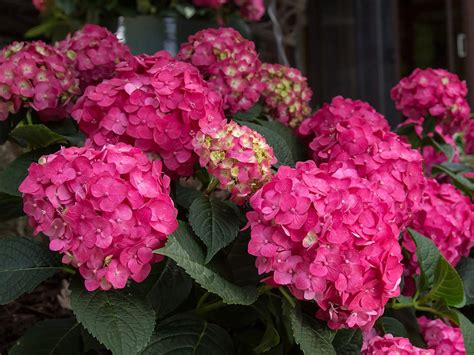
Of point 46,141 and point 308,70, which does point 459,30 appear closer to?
point 308,70

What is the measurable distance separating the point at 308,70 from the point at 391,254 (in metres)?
3.31

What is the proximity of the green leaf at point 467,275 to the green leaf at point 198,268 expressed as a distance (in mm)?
387

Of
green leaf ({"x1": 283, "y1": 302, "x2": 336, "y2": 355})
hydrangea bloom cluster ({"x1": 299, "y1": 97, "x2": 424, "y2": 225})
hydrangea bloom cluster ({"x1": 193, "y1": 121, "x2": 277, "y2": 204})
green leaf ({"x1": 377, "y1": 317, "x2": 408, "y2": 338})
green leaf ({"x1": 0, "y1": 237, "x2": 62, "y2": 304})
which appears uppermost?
hydrangea bloom cluster ({"x1": 193, "y1": 121, "x2": 277, "y2": 204})

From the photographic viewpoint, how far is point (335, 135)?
0.91 metres

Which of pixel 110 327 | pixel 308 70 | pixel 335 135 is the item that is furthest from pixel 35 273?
pixel 308 70

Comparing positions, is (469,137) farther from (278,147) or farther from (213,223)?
(213,223)

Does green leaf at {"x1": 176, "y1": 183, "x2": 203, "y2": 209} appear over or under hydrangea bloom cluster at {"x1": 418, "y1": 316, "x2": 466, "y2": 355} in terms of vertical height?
over

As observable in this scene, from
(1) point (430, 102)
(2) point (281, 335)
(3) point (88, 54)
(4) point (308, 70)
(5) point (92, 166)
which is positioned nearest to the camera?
(5) point (92, 166)

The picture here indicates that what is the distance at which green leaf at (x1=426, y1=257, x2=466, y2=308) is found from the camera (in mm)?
834

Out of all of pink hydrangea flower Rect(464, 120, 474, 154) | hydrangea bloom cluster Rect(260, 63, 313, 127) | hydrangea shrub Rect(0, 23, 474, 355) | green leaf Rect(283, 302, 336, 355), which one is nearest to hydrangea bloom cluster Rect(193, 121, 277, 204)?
hydrangea shrub Rect(0, 23, 474, 355)

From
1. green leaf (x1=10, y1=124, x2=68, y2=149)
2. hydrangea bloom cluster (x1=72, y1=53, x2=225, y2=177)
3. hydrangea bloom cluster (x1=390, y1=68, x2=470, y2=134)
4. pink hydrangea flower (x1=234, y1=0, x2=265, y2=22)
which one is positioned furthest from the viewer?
pink hydrangea flower (x1=234, y1=0, x2=265, y2=22)

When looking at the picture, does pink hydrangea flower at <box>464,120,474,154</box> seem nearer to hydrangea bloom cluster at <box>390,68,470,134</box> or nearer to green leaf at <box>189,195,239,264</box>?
hydrangea bloom cluster at <box>390,68,470,134</box>

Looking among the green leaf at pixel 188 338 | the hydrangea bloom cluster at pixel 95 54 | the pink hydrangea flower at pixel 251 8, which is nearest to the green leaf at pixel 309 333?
the green leaf at pixel 188 338

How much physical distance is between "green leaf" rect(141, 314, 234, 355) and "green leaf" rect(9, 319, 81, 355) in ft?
0.38
